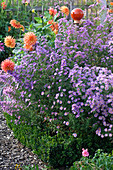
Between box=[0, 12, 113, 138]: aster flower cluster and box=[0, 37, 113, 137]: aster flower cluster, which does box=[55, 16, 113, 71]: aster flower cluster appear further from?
box=[0, 37, 113, 137]: aster flower cluster

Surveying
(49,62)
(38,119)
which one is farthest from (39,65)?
(38,119)

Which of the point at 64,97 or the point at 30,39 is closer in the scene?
the point at 64,97

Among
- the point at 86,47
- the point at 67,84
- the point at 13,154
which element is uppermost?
the point at 86,47

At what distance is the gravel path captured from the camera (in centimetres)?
293

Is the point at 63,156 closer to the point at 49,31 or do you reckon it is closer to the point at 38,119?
the point at 38,119

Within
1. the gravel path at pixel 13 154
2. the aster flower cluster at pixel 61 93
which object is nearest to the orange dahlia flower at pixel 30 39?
the aster flower cluster at pixel 61 93

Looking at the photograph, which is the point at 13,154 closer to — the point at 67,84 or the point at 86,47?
the point at 67,84

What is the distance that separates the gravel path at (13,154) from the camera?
115 inches

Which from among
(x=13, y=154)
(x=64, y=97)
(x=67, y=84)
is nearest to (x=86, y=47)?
(x=67, y=84)

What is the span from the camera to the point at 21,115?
10.2 ft

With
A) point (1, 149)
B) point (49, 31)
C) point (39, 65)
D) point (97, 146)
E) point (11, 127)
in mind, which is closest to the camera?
point (97, 146)

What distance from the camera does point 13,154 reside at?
3133 mm

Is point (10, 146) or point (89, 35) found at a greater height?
point (89, 35)

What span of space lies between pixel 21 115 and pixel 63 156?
71 cm
